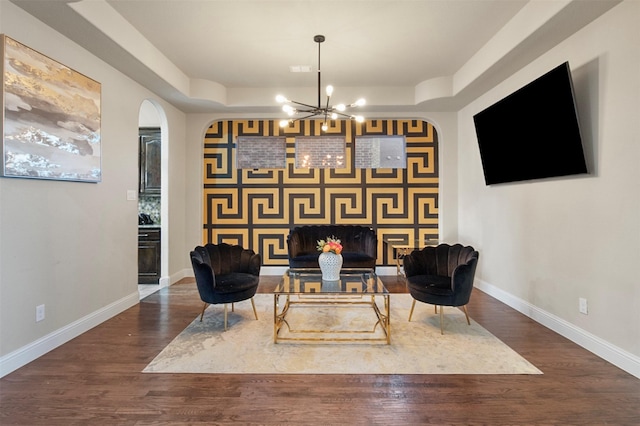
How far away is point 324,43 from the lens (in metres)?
3.57

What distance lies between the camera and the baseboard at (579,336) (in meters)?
2.39

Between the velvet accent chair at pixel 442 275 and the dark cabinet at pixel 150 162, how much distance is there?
170 inches

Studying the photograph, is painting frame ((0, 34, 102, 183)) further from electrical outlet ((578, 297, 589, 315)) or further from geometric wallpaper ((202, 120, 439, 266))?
electrical outlet ((578, 297, 589, 315))

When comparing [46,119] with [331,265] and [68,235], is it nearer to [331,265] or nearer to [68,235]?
[68,235]

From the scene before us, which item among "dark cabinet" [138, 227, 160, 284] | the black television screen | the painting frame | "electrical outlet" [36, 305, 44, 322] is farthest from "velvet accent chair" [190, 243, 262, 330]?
the black television screen

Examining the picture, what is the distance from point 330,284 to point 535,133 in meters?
2.67

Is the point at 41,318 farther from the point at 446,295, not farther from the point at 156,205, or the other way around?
the point at 446,295

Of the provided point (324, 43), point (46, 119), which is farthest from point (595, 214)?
point (46, 119)

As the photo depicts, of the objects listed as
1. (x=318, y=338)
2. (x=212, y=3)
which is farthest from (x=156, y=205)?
(x=318, y=338)

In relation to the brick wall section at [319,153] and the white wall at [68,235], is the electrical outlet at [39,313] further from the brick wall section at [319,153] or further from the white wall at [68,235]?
the brick wall section at [319,153]

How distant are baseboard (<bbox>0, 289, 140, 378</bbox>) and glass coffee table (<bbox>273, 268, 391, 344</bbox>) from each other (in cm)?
194

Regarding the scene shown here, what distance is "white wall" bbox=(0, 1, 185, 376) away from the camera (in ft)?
7.98

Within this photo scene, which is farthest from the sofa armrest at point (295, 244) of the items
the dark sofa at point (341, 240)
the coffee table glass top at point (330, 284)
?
the coffee table glass top at point (330, 284)

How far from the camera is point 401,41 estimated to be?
140 inches
